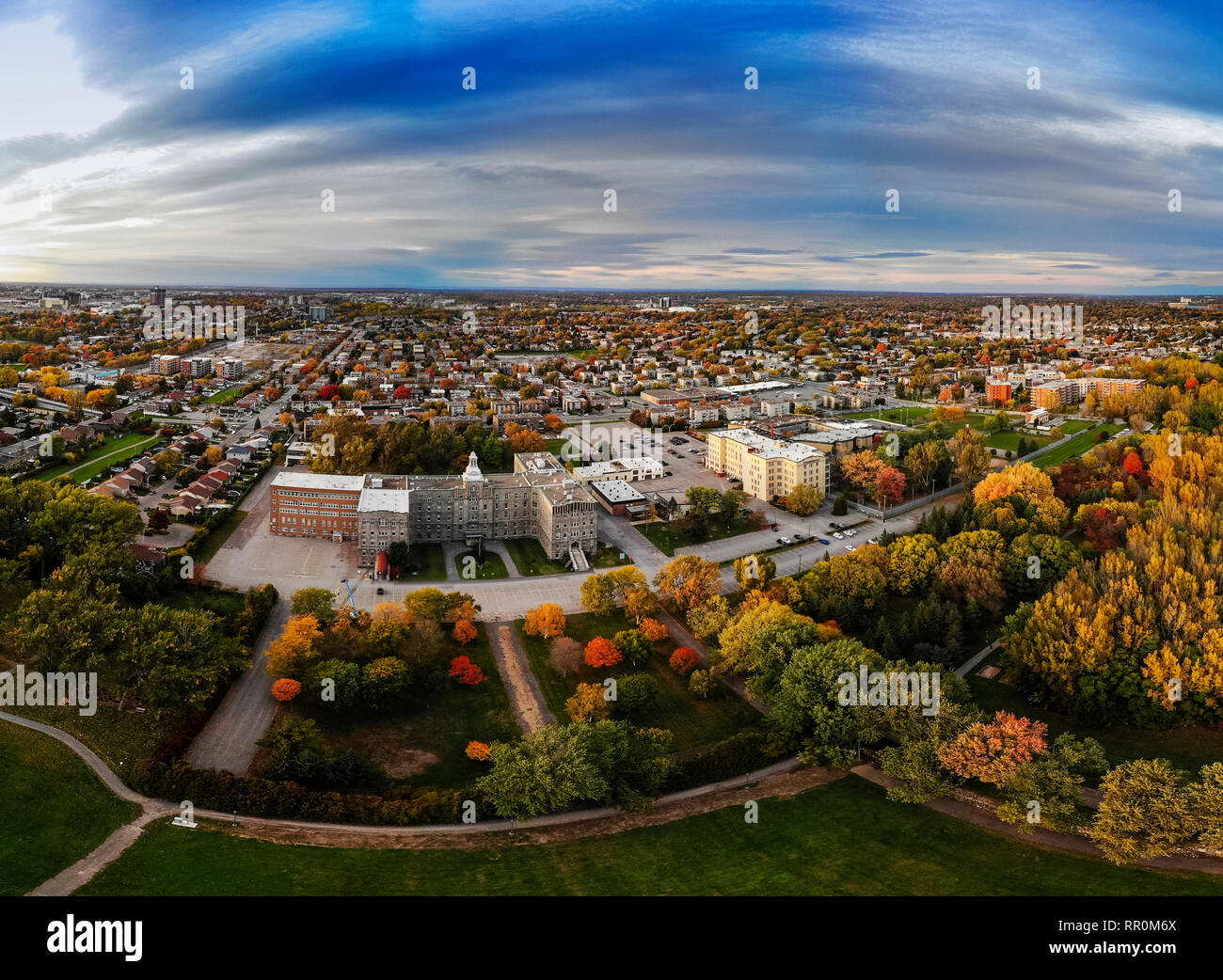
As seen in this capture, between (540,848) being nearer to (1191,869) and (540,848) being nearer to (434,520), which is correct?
(1191,869)

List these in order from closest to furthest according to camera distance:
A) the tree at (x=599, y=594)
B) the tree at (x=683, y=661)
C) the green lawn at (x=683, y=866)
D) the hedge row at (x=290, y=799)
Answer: the green lawn at (x=683, y=866) → the hedge row at (x=290, y=799) → the tree at (x=683, y=661) → the tree at (x=599, y=594)

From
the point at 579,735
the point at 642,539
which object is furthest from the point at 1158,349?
the point at 579,735

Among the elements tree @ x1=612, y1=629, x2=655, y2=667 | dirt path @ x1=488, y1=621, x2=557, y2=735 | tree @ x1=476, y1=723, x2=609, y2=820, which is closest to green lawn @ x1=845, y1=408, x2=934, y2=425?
tree @ x1=612, y1=629, x2=655, y2=667

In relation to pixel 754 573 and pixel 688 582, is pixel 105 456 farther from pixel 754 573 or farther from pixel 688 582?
pixel 754 573

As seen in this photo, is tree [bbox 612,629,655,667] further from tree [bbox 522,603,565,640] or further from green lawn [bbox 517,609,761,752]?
tree [bbox 522,603,565,640]

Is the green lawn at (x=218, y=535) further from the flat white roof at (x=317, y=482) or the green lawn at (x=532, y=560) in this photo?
the green lawn at (x=532, y=560)

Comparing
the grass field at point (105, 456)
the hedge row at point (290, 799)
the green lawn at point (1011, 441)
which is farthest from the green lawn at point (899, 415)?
the grass field at point (105, 456)
